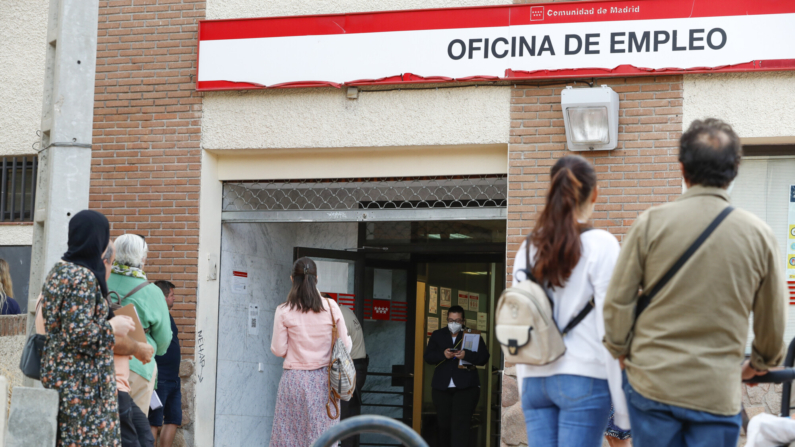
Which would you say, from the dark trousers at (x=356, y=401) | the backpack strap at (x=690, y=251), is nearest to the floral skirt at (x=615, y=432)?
the backpack strap at (x=690, y=251)

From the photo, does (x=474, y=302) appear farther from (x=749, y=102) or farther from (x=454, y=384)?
(x=749, y=102)

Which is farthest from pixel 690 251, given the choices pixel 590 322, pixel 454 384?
pixel 454 384

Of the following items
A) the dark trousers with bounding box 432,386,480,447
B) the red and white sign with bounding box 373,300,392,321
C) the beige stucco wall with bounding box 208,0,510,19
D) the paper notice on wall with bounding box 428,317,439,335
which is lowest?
the dark trousers with bounding box 432,386,480,447

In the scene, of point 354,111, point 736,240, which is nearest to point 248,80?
point 354,111

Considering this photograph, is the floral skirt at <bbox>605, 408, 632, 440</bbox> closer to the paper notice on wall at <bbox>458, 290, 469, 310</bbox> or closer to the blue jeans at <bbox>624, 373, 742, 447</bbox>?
the blue jeans at <bbox>624, 373, 742, 447</bbox>

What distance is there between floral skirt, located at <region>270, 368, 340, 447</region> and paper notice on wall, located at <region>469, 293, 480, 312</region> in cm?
368

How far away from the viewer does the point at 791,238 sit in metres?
6.89

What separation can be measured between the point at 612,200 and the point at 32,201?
7671 millimetres

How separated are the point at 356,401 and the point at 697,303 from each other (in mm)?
6235

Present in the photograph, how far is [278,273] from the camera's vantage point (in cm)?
920

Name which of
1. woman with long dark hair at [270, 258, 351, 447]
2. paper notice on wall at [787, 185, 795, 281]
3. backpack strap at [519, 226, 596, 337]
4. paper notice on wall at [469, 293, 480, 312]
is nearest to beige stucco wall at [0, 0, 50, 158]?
woman with long dark hair at [270, 258, 351, 447]

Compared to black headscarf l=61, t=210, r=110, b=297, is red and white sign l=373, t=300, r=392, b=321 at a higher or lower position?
lower

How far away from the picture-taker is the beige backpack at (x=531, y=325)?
126 inches

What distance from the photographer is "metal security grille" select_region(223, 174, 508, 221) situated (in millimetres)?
7777
